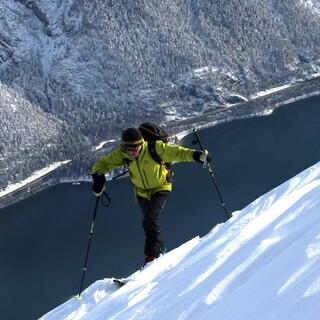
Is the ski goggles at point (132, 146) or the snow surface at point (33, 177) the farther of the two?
the snow surface at point (33, 177)

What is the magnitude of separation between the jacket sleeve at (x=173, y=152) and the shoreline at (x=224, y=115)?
90479 millimetres

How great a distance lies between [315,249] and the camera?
13.7ft

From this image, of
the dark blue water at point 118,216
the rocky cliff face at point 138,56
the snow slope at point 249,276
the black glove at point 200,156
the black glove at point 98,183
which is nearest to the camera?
the snow slope at point 249,276

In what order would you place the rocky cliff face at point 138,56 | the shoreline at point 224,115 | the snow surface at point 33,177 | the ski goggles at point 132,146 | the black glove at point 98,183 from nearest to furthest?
the ski goggles at point 132,146 < the black glove at point 98,183 < the shoreline at point 224,115 < the snow surface at point 33,177 < the rocky cliff face at point 138,56

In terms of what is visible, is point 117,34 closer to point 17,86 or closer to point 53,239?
point 17,86

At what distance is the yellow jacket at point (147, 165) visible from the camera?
9258mm

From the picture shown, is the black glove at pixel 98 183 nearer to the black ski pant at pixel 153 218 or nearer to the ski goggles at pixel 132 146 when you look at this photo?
the black ski pant at pixel 153 218

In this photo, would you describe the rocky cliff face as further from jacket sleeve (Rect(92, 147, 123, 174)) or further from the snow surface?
jacket sleeve (Rect(92, 147, 123, 174))

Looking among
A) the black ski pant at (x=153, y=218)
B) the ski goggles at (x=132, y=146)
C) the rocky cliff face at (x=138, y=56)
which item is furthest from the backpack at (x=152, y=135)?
the rocky cliff face at (x=138, y=56)

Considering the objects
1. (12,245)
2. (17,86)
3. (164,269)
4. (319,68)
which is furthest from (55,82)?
(164,269)

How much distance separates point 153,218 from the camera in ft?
31.8

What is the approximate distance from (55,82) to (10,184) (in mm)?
63153

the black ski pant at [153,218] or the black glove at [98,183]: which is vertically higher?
the black glove at [98,183]

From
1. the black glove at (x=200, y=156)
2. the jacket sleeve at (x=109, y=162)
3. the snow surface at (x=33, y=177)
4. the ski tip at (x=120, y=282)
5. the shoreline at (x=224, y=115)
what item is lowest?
the shoreline at (x=224, y=115)
